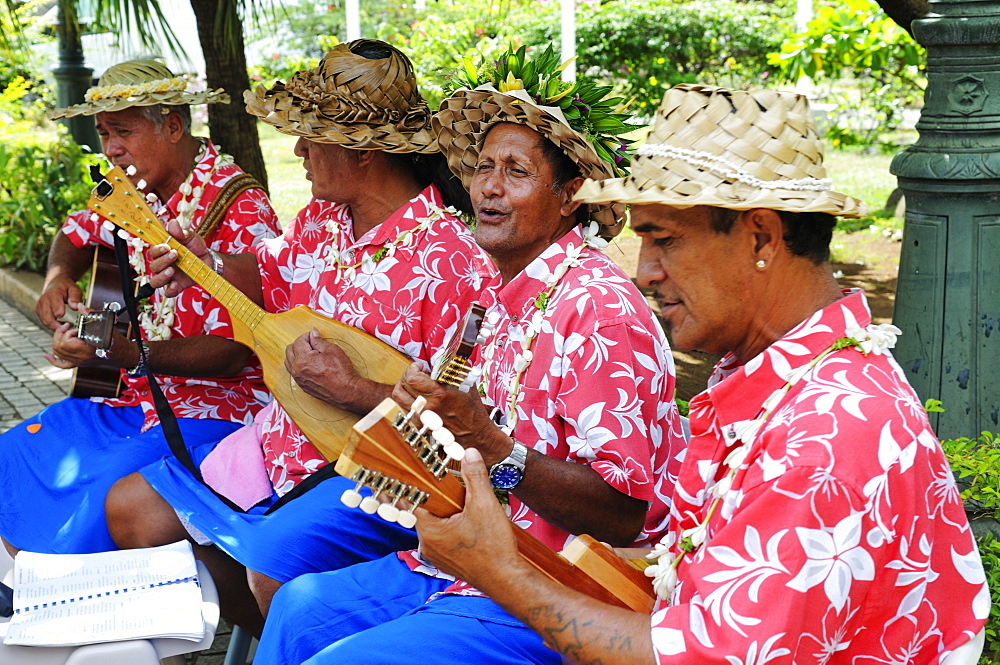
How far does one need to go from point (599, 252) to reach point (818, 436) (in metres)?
1.14

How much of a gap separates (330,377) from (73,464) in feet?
3.49

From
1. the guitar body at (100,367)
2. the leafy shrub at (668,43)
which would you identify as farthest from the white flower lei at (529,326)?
the leafy shrub at (668,43)

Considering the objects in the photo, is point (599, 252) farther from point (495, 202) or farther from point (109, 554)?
point (109, 554)

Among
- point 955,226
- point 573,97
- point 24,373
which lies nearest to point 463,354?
point 573,97

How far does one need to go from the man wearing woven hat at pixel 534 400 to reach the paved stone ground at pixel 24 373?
4023 millimetres

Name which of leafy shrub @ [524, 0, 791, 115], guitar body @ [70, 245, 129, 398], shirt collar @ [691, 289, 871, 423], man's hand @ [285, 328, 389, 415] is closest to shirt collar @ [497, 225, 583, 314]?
man's hand @ [285, 328, 389, 415]

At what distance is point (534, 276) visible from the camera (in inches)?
99.7

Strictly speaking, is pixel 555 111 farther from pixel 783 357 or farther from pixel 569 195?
pixel 783 357

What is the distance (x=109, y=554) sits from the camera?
105 inches

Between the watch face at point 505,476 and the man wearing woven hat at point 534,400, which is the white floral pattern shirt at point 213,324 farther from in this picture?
the watch face at point 505,476

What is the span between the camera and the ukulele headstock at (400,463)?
165 cm

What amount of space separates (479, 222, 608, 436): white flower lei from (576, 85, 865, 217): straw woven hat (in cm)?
64

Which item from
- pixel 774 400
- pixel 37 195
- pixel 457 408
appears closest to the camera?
pixel 774 400

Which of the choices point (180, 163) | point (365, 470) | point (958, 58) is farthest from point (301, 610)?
point (958, 58)
